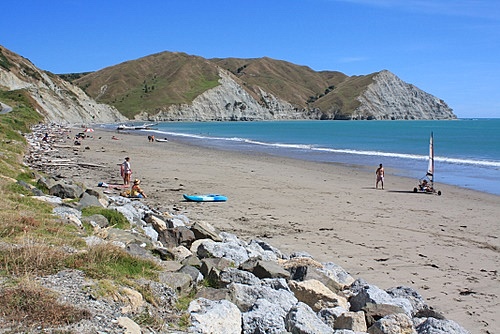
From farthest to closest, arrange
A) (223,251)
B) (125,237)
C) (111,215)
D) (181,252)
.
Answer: (111,215) < (181,252) < (223,251) < (125,237)

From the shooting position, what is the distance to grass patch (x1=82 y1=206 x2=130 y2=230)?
31.6 feet

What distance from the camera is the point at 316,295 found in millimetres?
6285

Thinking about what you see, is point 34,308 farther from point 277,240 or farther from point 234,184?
point 234,184

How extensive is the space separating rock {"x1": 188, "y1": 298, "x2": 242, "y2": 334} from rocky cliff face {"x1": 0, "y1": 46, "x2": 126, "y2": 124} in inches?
2612

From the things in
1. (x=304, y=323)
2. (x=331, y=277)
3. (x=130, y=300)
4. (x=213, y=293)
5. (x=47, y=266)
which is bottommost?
(x=331, y=277)

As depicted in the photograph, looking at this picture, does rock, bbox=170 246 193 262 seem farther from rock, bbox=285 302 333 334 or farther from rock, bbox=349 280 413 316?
rock, bbox=285 302 333 334

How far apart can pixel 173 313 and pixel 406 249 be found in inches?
300

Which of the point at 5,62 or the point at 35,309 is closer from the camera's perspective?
the point at 35,309

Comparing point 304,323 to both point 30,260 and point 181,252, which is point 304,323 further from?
point 181,252

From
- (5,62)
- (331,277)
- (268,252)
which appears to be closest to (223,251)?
(268,252)

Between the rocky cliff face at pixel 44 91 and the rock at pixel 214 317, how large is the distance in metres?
66.3

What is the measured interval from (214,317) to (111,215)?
5.56m

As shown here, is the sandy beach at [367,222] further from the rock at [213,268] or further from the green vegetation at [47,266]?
the green vegetation at [47,266]

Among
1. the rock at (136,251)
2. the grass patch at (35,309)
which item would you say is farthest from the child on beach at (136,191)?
the grass patch at (35,309)
